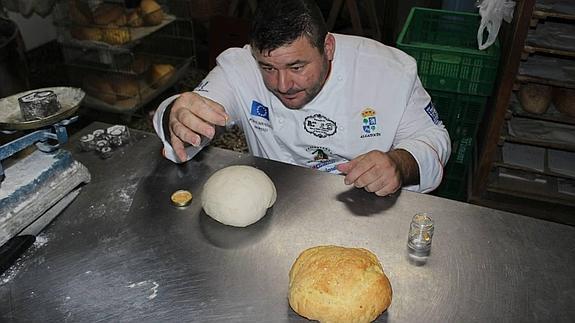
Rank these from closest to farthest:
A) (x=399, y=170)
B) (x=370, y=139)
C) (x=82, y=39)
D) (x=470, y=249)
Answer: (x=470, y=249) → (x=399, y=170) → (x=370, y=139) → (x=82, y=39)

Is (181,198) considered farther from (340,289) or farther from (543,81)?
(543,81)

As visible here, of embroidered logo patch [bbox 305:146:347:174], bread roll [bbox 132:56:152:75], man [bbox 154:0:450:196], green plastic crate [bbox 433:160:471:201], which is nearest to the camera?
man [bbox 154:0:450:196]

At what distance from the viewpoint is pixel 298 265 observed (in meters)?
0.98

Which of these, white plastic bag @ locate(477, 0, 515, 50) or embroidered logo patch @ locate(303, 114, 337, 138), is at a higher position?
white plastic bag @ locate(477, 0, 515, 50)

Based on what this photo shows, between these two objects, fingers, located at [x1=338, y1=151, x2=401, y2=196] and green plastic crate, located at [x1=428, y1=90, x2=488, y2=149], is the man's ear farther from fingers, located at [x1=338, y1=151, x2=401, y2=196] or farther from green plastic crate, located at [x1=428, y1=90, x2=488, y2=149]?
green plastic crate, located at [x1=428, y1=90, x2=488, y2=149]

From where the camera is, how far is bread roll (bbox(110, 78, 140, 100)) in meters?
3.23

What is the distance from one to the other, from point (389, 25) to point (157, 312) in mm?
3357

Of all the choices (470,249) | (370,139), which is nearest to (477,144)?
(370,139)

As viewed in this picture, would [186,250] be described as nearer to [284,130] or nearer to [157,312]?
[157,312]

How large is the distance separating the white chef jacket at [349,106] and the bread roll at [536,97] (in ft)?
2.99

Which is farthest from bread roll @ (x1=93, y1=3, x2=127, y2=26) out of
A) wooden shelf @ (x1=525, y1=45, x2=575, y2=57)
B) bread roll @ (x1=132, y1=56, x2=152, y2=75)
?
wooden shelf @ (x1=525, y1=45, x2=575, y2=57)

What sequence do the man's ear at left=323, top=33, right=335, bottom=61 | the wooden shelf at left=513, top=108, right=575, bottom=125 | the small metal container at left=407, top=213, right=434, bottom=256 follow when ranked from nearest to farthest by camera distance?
the small metal container at left=407, top=213, right=434, bottom=256 < the man's ear at left=323, top=33, right=335, bottom=61 < the wooden shelf at left=513, top=108, right=575, bottom=125

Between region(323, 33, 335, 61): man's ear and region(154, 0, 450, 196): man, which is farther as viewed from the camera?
region(323, 33, 335, 61): man's ear

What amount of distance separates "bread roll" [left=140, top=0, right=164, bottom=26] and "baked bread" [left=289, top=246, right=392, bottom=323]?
8.93 feet
